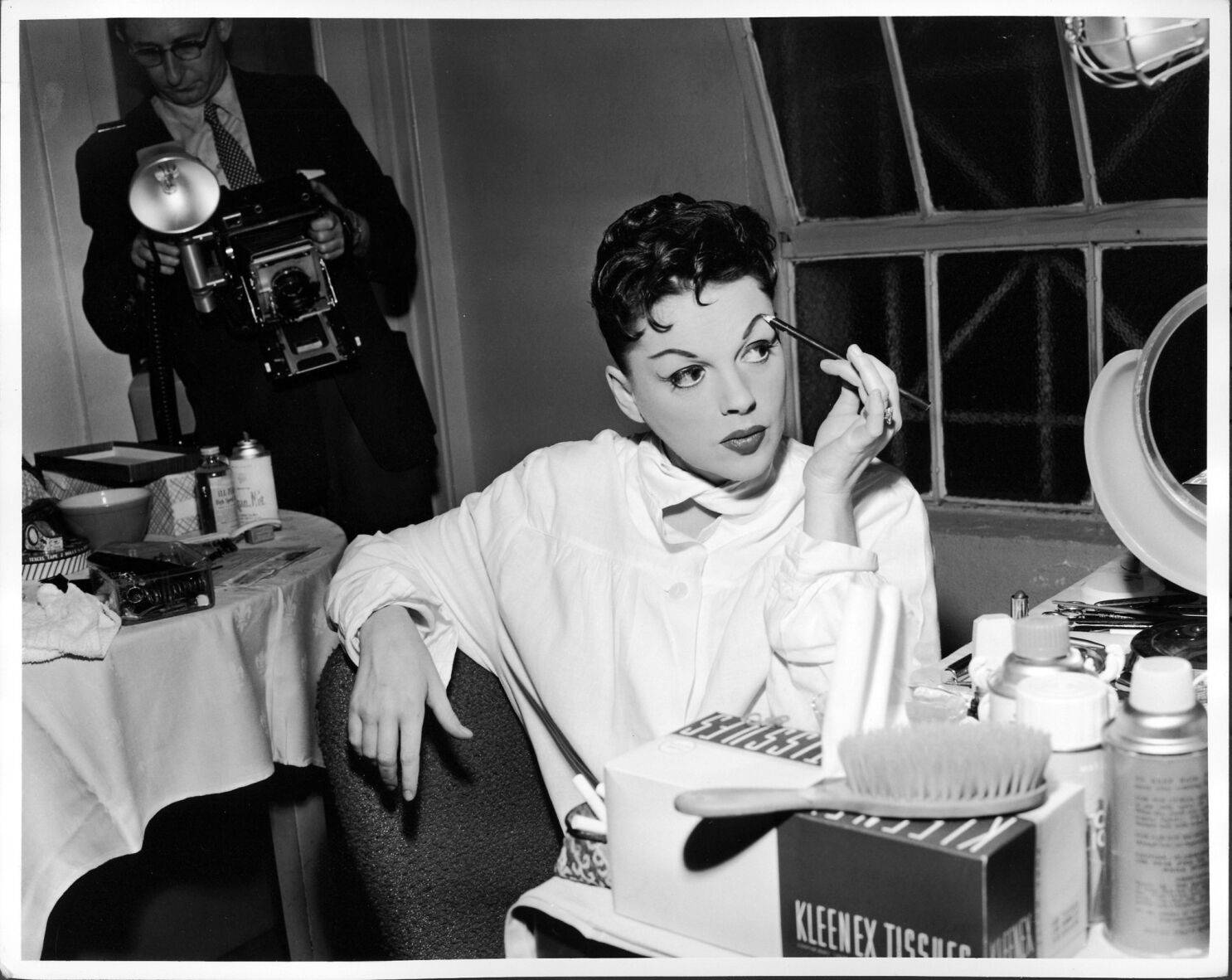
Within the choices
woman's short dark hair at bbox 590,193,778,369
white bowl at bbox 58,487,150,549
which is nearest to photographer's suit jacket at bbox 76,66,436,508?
white bowl at bbox 58,487,150,549

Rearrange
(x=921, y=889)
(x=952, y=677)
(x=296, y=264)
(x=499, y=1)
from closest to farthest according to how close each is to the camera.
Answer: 1. (x=921, y=889)
2. (x=499, y=1)
3. (x=952, y=677)
4. (x=296, y=264)

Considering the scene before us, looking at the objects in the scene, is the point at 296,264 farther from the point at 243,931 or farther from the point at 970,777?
the point at 970,777

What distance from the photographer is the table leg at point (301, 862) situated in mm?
1768

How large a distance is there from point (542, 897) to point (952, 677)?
50 cm

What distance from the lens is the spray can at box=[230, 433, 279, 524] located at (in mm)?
1996

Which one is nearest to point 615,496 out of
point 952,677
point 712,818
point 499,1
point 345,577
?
point 345,577

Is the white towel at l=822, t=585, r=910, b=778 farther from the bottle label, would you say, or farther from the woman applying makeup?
the bottle label

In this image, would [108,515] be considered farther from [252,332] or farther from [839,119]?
[839,119]

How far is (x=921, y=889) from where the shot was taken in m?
0.67

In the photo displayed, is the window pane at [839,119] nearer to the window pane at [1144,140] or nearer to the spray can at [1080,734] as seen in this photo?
the window pane at [1144,140]

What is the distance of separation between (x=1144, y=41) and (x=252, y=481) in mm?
1479

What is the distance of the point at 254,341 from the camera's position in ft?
6.97

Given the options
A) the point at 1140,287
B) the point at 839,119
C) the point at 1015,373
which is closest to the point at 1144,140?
the point at 1140,287

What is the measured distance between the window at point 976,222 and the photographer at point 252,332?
31.1 inches
